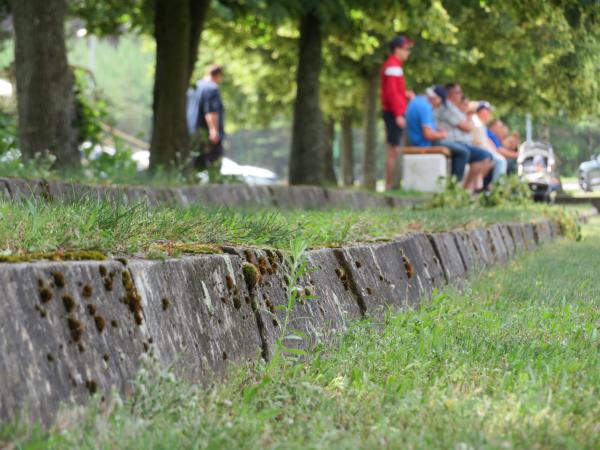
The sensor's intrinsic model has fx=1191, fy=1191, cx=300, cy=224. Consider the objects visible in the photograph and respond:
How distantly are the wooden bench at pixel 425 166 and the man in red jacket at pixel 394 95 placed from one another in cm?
33

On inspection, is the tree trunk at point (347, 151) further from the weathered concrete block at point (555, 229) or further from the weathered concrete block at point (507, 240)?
the weathered concrete block at point (507, 240)

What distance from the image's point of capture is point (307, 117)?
20750 millimetres

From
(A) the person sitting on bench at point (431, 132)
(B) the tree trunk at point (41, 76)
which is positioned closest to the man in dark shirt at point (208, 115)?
(A) the person sitting on bench at point (431, 132)

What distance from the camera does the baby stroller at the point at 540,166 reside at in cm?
2562

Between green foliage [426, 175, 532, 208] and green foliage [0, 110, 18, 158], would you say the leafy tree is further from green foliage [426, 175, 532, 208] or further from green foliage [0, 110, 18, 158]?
green foliage [426, 175, 532, 208]

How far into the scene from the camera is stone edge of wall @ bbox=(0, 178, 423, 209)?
7.68 m

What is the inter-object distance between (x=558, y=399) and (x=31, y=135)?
32.9 ft

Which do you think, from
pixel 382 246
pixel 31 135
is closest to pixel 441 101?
pixel 31 135

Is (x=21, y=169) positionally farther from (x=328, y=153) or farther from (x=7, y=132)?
(x=328, y=153)

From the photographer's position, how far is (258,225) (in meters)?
5.23

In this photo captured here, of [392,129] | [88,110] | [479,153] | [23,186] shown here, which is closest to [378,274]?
[23,186]

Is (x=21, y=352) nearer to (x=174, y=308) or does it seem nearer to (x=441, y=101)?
(x=174, y=308)

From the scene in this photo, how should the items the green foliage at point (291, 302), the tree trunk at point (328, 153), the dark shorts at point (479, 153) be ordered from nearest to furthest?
the green foliage at point (291, 302) < the dark shorts at point (479, 153) < the tree trunk at point (328, 153)

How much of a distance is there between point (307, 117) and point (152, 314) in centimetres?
1739
